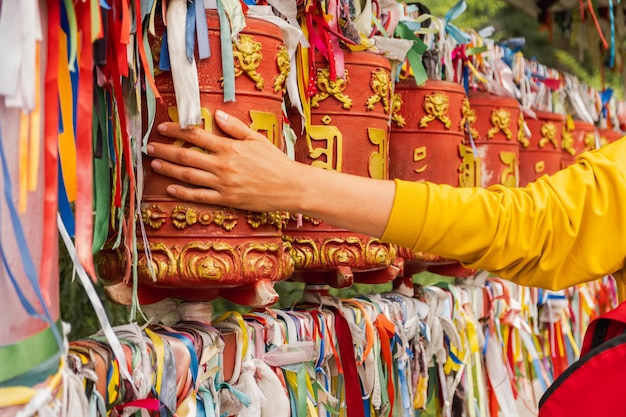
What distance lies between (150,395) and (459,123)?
0.74 meters

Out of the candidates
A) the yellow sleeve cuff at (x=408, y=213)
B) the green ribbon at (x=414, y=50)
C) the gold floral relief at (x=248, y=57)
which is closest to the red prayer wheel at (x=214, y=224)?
the gold floral relief at (x=248, y=57)

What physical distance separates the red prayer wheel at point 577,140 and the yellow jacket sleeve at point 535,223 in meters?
1.18

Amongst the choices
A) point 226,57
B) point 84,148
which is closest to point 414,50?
point 226,57

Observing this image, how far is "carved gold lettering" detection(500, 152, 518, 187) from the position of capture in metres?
1.54

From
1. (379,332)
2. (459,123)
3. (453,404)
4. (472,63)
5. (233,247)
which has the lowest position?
(453,404)

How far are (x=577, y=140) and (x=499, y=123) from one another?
634mm

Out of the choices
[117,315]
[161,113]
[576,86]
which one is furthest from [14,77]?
[576,86]

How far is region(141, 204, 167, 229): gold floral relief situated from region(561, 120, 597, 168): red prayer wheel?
1.39 m

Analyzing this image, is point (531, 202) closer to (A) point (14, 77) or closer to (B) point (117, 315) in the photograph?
(A) point (14, 77)

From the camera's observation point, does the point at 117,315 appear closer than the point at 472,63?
No

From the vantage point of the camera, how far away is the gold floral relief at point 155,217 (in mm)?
817

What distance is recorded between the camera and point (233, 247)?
83 centimetres

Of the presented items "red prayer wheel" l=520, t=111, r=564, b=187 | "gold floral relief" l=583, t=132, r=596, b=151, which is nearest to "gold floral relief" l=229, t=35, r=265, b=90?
"red prayer wheel" l=520, t=111, r=564, b=187

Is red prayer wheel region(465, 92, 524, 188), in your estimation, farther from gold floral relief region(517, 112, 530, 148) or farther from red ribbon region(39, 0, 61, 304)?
red ribbon region(39, 0, 61, 304)
